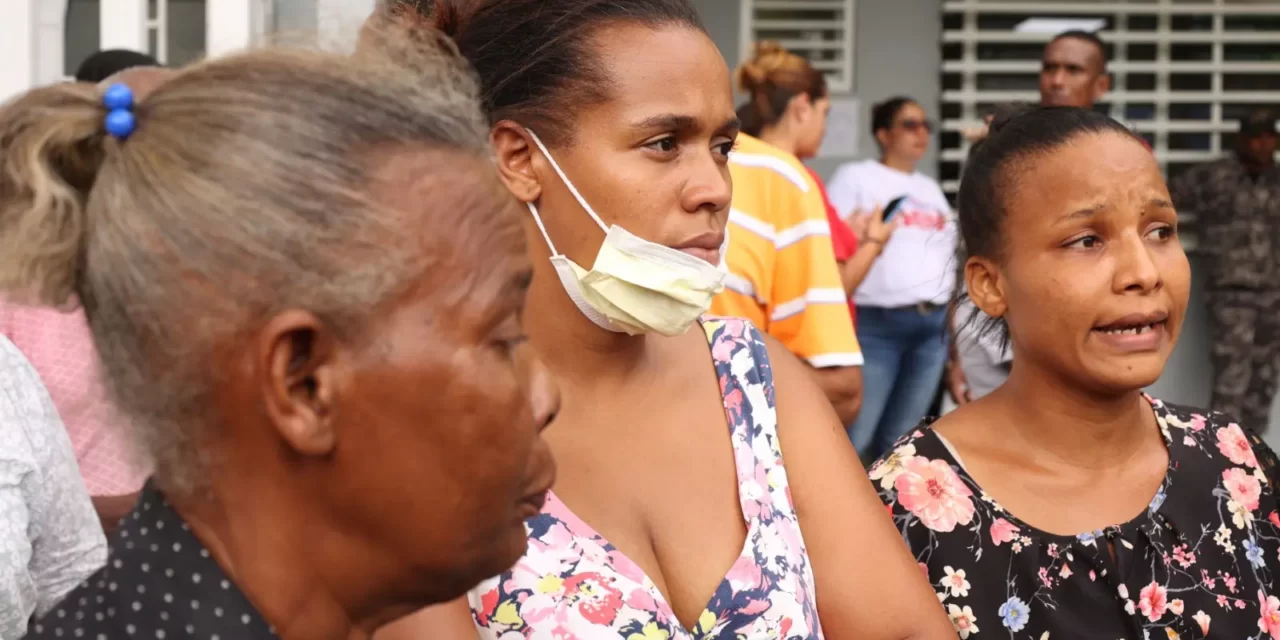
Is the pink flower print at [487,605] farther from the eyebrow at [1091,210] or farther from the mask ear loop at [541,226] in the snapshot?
the eyebrow at [1091,210]

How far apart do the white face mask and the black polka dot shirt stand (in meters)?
0.93

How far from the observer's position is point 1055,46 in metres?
5.86

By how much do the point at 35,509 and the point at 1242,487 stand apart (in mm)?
2041

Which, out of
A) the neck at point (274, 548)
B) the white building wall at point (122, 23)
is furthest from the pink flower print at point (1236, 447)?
the white building wall at point (122, 23)

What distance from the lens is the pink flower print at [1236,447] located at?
273 cm

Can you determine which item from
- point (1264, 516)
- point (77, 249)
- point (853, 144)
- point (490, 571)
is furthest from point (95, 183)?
point (853, 144)

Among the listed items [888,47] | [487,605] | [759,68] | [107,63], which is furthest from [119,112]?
[888,47]

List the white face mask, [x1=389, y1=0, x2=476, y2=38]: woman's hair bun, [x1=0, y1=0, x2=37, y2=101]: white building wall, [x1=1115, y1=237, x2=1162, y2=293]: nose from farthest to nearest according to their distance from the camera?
[x1=0, y1=0, x2=37, y2=101]: white building wall, [x1=1115, y1=237, x2=1162, y2=293]: nose, [x1=389, y1=0, x2=476, y2=38]: woman's hair bun, the white face mask

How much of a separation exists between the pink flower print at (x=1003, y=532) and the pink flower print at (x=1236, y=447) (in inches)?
19.5

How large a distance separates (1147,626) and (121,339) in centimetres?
182

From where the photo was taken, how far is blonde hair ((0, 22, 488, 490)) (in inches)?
49.5

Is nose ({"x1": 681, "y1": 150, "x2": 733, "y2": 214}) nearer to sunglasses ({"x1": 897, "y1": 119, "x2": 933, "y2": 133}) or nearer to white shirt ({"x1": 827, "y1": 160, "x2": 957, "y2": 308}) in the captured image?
white shirt ({"x1": 827, "y1": 160, "x2": 957, "y2": 308})

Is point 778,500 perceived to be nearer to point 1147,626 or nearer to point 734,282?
point 1147,626

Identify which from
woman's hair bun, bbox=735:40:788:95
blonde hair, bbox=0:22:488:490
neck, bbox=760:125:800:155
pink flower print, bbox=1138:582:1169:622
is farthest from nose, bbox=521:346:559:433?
woman's hair bun, bbox=735:40:788:95
